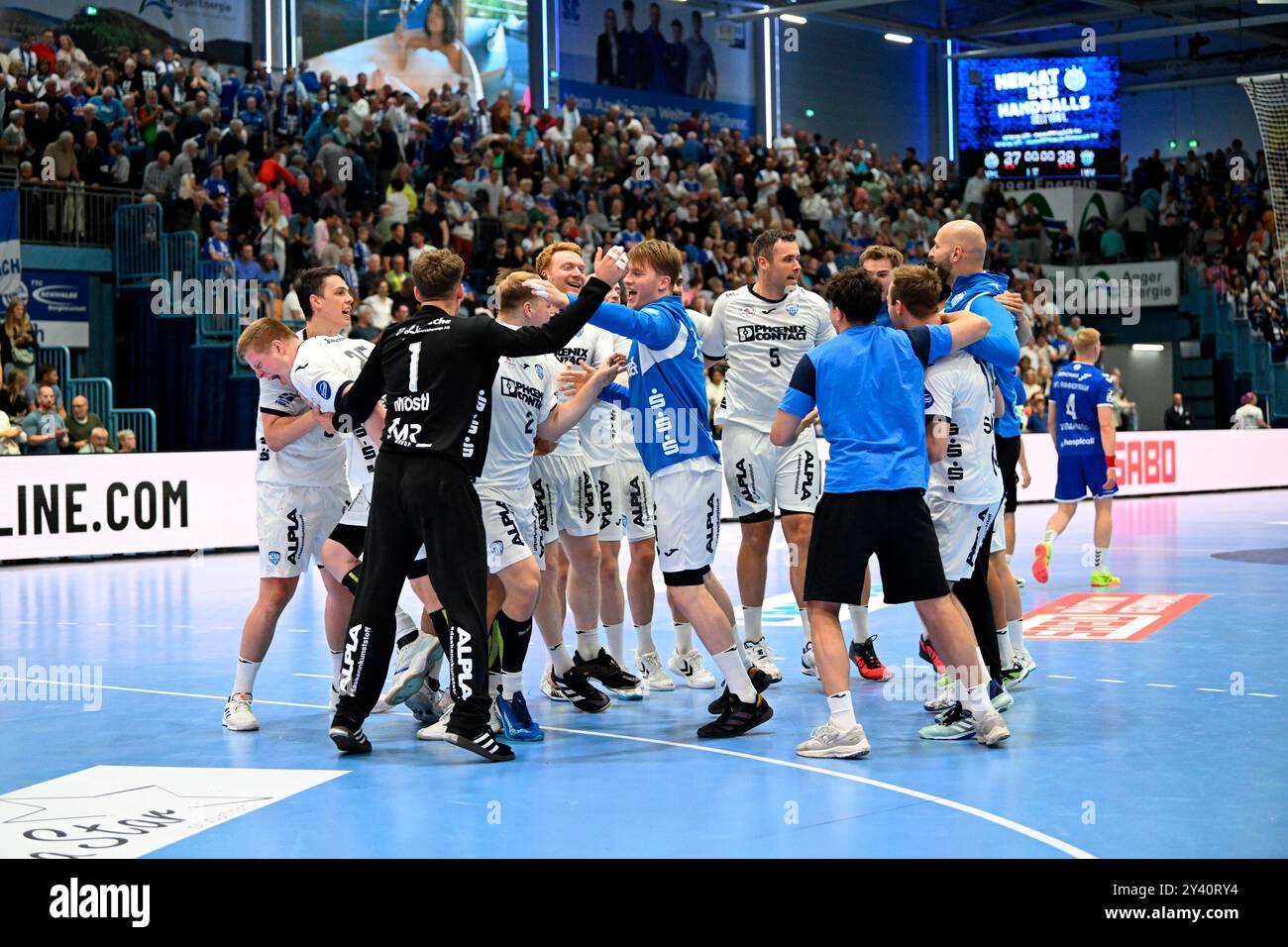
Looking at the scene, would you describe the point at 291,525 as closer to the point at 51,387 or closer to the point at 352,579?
the point at 352,579

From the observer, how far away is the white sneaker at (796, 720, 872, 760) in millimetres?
5844

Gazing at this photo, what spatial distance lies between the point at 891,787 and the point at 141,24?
23.1 m

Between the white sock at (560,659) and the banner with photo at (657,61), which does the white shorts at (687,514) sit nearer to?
the white sock at (560,659)

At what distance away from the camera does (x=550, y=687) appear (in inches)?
297

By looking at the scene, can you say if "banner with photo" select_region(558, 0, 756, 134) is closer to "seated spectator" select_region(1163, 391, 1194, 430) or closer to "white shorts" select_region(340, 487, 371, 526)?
"seated spectator" select_region(1163, 391, 1194, 430)

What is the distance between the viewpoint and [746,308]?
25.8ft

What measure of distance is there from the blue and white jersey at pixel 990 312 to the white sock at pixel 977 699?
5.03ft

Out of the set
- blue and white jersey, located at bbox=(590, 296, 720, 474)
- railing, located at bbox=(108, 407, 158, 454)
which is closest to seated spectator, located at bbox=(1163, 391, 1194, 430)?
railing, located at bbox=(108, 407, 158, 454)

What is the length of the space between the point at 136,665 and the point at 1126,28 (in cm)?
3462

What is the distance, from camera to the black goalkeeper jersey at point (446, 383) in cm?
583

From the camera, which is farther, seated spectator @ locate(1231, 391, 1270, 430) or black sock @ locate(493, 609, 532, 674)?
seated spectator @ locate(1231, 391, 1270, 430)

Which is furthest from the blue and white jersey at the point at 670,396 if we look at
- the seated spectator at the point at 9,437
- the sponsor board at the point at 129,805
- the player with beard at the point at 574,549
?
the seated spectator at the point at 9,437

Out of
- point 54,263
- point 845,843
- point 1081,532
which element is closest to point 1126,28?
point 1081,532
